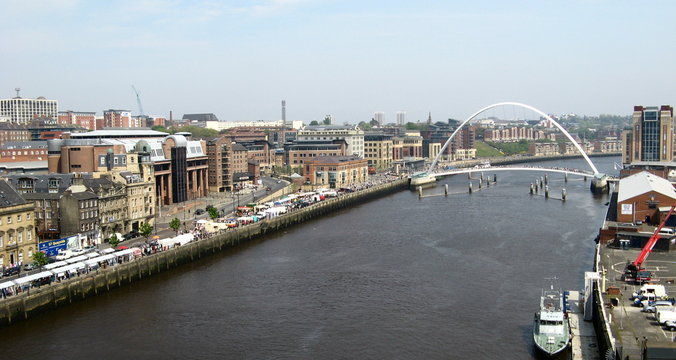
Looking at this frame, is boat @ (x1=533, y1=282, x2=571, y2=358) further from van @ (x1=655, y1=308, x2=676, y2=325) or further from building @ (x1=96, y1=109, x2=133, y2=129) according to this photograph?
building @ (x1=96, y1=109, x2=133, y2=129)

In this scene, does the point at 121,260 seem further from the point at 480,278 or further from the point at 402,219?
the point at 402,219

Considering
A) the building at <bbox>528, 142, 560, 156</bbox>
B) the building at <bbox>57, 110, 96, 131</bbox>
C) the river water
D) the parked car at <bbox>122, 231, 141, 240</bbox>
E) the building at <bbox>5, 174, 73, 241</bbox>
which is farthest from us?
the building at <bbox>528, 142, 560, 156</bbox>

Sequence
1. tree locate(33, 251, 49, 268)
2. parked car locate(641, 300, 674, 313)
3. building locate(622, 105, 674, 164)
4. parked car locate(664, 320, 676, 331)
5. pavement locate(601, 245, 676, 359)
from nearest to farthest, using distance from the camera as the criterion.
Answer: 1. pavement locate(601, 245, 676, 359)
2. parked car locate(664, 320, 676, 331)
3. parked car locate(641, 300, 674, 313)
4. tree locate(33, 251, 49, 268)
5. building locate(622, 105, 674, 164)

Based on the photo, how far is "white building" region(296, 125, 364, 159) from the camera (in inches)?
4301

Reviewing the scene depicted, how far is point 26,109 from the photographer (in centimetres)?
14788

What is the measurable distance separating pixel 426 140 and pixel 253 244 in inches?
3996

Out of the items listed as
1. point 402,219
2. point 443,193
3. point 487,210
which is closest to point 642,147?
point 443,193

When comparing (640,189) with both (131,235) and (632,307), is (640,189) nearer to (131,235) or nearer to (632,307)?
(632,307)

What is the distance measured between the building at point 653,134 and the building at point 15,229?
78336 mm

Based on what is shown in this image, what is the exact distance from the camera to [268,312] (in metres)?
29.5

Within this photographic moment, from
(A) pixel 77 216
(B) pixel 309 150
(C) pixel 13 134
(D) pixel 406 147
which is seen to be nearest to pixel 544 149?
(D) pixel 406 147

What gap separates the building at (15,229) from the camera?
3372 centimetres

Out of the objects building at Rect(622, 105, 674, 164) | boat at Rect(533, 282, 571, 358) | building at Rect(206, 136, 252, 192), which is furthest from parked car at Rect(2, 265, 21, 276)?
building at Rect(622, 105, 674, 164)

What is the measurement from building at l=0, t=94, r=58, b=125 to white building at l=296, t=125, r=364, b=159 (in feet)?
200
